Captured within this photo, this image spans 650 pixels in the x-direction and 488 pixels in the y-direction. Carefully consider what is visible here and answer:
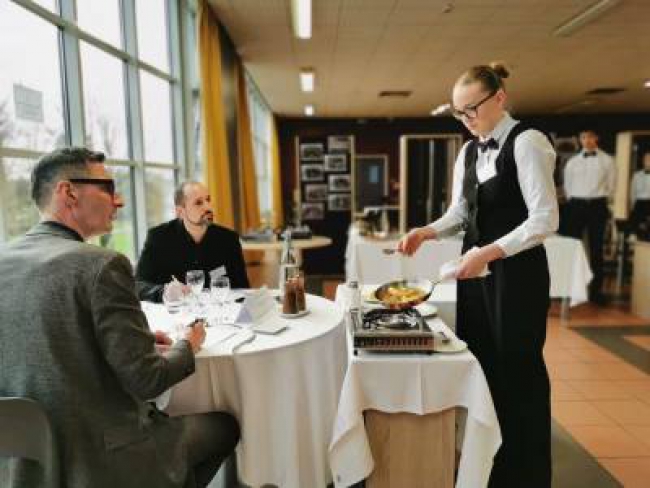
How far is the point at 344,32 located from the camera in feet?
15.9

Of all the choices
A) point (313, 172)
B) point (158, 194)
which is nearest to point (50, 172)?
point (158, 194)

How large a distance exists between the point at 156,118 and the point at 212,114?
487 mm

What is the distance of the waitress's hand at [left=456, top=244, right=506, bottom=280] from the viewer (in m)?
1.55

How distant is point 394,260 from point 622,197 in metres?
7.15

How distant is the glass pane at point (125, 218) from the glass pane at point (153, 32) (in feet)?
2.90

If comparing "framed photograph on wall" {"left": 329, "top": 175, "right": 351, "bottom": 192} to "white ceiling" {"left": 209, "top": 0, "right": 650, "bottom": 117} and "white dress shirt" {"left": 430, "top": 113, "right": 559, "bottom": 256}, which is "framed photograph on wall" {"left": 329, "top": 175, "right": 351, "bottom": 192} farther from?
"white dress shirt" {"left": 430, "top": 113, "right": 559, "bottom": 256}

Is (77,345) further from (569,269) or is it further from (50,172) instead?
(569,269)

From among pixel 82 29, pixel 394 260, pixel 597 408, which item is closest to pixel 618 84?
pixel 394 260

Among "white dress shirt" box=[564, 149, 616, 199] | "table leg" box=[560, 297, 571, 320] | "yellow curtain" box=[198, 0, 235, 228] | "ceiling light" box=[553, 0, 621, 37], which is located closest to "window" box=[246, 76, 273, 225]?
"yellow curtain" box=[198, 0, 235, 228]

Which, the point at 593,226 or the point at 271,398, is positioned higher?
the point at 593,226

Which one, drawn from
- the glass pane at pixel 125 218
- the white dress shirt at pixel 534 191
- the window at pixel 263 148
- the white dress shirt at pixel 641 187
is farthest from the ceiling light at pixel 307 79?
the white dress shirt at pixel 534 191

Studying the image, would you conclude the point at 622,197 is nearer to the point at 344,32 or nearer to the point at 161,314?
the point at 344,32

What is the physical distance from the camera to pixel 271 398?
1573 mm

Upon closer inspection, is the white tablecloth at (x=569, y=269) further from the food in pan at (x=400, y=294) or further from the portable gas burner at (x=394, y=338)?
the portable gas burner at (x=394, y=338)
